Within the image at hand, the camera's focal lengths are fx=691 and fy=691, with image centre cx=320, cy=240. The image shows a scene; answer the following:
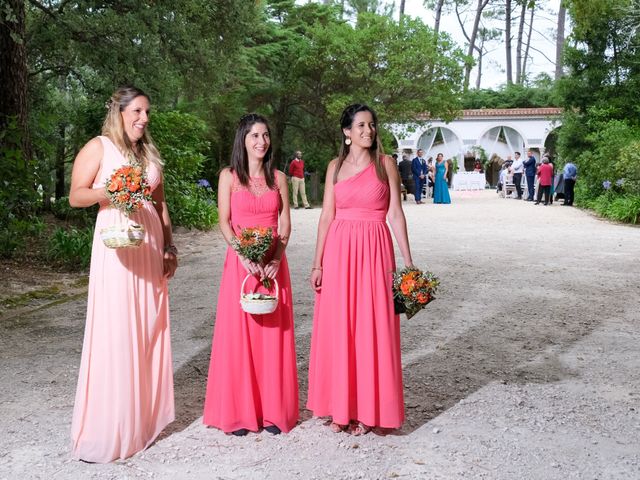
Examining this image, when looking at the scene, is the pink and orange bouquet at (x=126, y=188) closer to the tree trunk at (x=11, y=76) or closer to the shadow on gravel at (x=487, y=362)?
the shadow on gravel at (x=487, y=362)

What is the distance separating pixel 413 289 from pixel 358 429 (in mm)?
894

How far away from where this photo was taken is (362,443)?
12.7 ft

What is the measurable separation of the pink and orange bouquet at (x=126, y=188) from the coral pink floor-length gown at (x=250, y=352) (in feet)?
2.27

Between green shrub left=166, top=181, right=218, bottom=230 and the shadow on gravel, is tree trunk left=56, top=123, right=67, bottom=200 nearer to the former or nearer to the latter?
green shrub left=166, top=181, right=218, bottom=230

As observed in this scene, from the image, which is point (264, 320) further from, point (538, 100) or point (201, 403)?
point (538, 100)

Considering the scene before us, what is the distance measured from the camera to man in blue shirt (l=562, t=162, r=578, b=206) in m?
22.3

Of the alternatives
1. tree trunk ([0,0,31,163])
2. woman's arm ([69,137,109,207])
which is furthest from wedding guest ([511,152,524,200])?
woman's arm ([69,137,109,207])

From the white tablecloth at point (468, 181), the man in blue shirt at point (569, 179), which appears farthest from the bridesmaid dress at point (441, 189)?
the white tablecloth at point (468, 181)

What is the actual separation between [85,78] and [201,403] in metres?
12.3

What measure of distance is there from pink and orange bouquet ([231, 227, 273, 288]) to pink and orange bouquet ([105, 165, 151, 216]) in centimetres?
59

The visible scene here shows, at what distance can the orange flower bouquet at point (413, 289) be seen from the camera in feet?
12.4

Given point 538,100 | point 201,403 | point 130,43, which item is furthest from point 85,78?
point 538,100

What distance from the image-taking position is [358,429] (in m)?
3.98

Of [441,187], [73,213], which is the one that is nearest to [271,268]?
[73,213]
